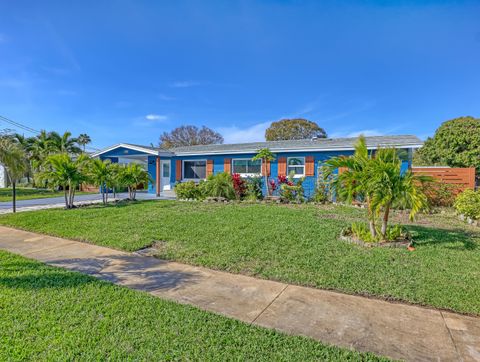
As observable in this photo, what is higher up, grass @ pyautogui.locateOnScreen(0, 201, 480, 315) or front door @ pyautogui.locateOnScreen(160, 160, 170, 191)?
front door @ pyautogui.locateOnScreen(160, 160, 170, 191)

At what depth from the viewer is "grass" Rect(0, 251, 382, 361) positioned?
2.19 meters

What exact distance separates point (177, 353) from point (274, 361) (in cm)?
82

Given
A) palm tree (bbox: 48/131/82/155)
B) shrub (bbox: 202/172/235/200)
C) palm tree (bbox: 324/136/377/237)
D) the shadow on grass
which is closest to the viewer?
palm tree (bbox: 324/136/377/237)

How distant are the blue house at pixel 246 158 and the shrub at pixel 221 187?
2433 mm

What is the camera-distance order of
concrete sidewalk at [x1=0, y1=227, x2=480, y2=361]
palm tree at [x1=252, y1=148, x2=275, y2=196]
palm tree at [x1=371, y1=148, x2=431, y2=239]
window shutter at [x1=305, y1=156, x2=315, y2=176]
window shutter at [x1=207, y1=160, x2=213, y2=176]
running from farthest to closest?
window shutter at [x1=207, y1=160, x2=213, y2=176] < window shutter at [x1=305, y1=156, x2=315, y2=176] < palm tree at [x1=252, y1=148, x2=275, y2=196] < palm tree at [x1=371, y1=148, x2=431, y2=239] < concrete sidewalk at [x1=0, y1=227, x2=480, y2=361]

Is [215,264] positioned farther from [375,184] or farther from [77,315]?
[375,184]

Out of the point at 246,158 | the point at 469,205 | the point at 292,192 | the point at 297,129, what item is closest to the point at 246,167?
the point at 246,158

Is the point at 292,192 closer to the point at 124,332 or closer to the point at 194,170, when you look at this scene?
the point at 194,170

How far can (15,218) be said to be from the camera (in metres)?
8.40

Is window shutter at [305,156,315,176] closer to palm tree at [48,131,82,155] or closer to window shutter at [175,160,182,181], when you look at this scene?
window shutter at [175,160,182,181]

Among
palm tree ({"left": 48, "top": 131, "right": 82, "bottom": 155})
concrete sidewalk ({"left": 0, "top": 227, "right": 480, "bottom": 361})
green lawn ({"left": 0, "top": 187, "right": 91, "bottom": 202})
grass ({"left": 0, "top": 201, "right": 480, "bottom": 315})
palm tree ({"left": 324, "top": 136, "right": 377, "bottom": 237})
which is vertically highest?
palm tree ({"left": 48, "top": 131, "right": 82, "bottom": 155})

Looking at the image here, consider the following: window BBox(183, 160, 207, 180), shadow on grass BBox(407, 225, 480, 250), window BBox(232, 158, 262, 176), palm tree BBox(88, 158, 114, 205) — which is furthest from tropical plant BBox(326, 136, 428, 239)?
window BBox(183, 160, 207, 180)

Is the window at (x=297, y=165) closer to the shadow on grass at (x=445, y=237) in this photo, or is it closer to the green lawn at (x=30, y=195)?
the shadow on grass at (x=445, y=237)

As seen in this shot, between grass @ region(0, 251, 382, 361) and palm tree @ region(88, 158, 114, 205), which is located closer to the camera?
grass @ region(0, 251, 382, 361)
